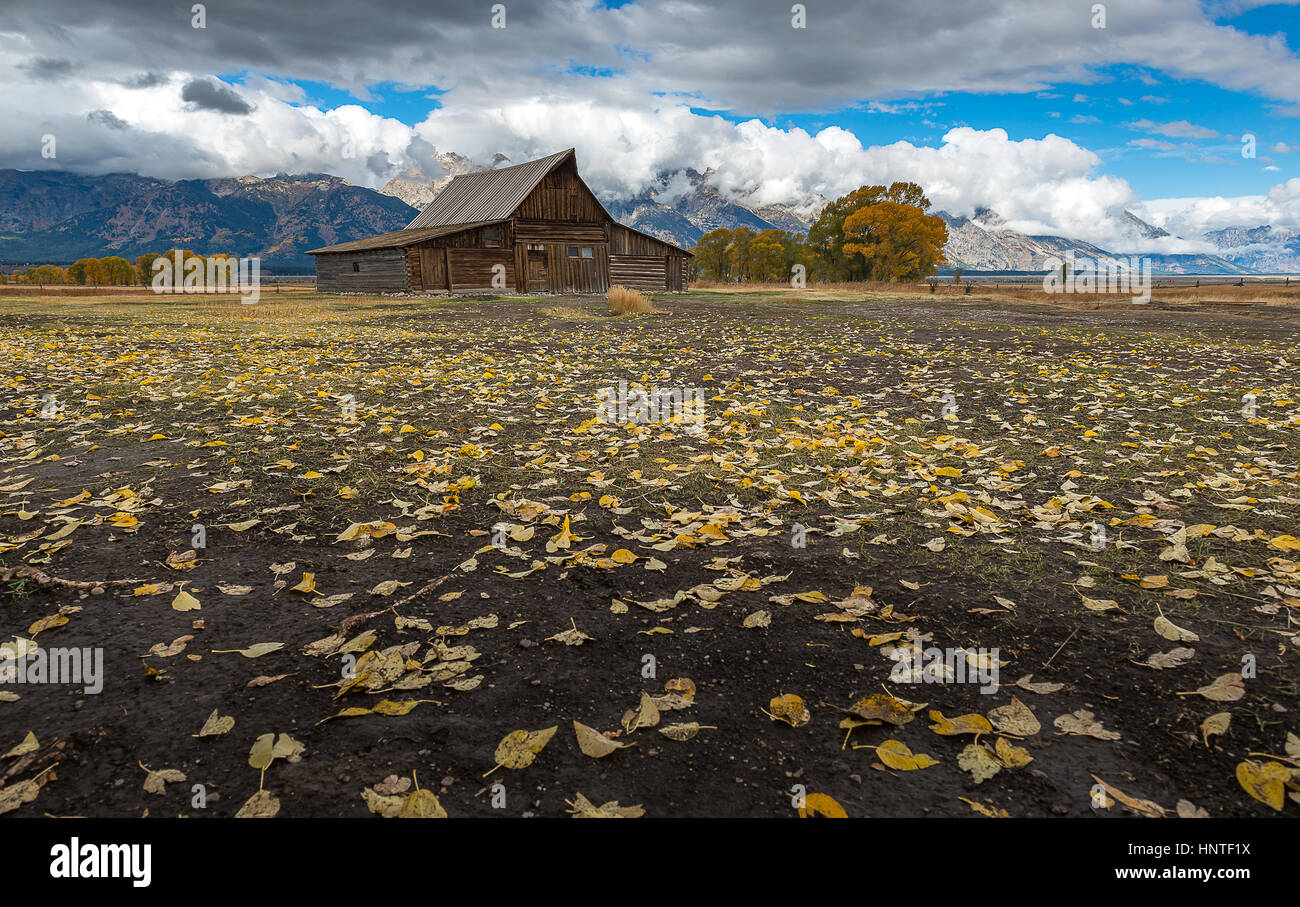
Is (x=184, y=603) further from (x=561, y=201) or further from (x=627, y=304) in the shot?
(x=561, y=201)

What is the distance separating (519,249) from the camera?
126 feet

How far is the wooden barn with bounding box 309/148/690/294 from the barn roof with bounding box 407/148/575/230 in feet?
0.30

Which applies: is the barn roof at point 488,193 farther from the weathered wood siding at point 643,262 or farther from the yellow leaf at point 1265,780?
the yellow leaf at point 1265,780

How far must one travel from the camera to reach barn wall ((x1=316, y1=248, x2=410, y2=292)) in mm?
37688

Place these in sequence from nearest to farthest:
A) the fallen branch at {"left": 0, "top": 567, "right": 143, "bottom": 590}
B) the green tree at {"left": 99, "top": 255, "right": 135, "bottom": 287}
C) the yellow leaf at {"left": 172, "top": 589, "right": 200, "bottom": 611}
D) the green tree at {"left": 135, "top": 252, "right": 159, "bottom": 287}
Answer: the yellow leaf at {"left": 172, "top": 589, "right": 200, "bottom": 611} → the fallen branch at {"left": 0, "top": 567, "right": 143, "bottom": 590} → the green tree at {"left": 99, "top": 255, "right": 135, "bottom": 287} → the green tree at {"left": 135, "top": 252, "right": 159, "bottom": 287}

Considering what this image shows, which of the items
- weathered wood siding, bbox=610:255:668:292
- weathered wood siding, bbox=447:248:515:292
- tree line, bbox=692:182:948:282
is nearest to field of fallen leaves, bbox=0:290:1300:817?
weathered wood siding, bbox=447:248:515:292

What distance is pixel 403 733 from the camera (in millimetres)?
2273

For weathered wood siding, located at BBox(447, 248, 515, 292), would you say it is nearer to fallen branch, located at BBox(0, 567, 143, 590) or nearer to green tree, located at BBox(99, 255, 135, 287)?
fallen branch, located at BBox(0, 567, 143, 590)

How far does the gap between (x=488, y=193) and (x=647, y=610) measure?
44.0m

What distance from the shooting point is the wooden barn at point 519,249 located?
123ft

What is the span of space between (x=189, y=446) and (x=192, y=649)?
158 inches

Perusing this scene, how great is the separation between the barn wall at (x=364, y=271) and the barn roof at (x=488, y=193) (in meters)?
5.62

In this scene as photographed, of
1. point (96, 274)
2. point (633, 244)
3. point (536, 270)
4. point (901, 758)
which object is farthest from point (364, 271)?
point (96, 274)
